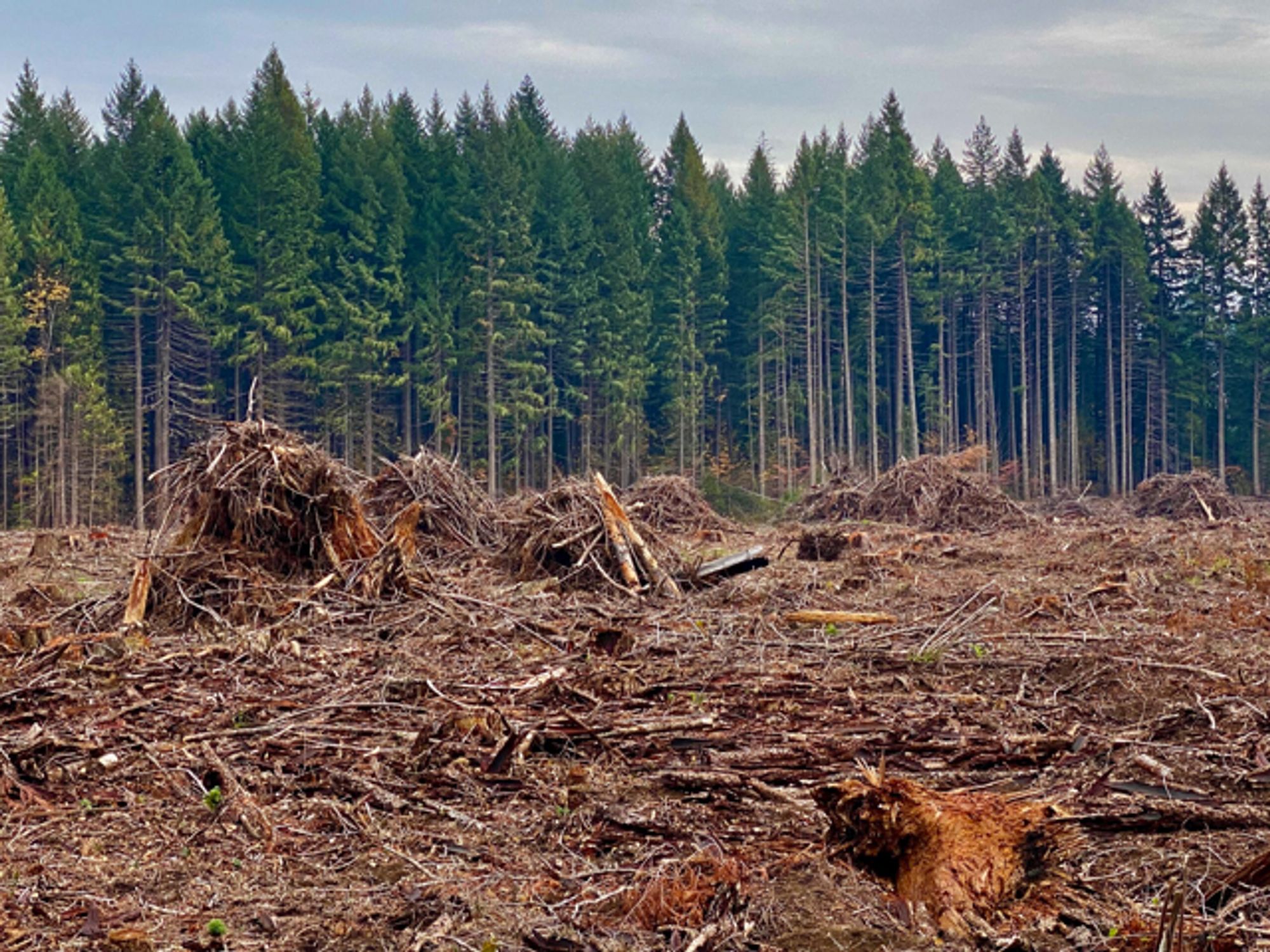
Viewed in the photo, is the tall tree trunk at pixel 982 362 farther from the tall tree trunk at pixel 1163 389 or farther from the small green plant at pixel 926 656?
the small green plant at pixel 926 656

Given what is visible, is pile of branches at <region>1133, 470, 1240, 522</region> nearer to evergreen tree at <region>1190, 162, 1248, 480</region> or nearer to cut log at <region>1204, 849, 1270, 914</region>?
cut log at <region>1204, 849, 1270, 914</region>

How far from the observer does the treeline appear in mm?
36500

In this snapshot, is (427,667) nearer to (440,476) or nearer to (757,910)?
(757,910)

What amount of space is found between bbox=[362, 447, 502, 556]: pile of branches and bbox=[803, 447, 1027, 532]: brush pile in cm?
952

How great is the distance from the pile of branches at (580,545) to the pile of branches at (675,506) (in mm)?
7452

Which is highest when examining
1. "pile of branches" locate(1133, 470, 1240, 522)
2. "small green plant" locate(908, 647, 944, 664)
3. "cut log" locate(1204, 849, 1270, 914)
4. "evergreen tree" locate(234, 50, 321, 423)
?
"evergreen tree" locate(234, 50, 321, 423)

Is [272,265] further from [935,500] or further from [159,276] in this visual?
[935,500]

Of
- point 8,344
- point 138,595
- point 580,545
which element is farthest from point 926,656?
point 8,344

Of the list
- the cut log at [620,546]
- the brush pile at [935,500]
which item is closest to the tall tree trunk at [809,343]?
the brush pile at [935,500]

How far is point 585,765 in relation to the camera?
539 centimetres

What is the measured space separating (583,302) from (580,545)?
34130 mm

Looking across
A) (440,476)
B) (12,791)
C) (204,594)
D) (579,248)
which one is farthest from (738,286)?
(12,791)

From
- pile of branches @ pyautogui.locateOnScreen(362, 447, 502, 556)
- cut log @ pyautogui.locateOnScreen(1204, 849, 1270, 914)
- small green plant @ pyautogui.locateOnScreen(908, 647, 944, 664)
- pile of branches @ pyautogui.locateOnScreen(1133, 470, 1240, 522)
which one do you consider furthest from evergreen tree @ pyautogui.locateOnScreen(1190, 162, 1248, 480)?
cut log @ pyautogui.locateOnScreen(1204, 849, 1270, 914)

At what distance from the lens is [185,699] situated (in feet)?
21.9
